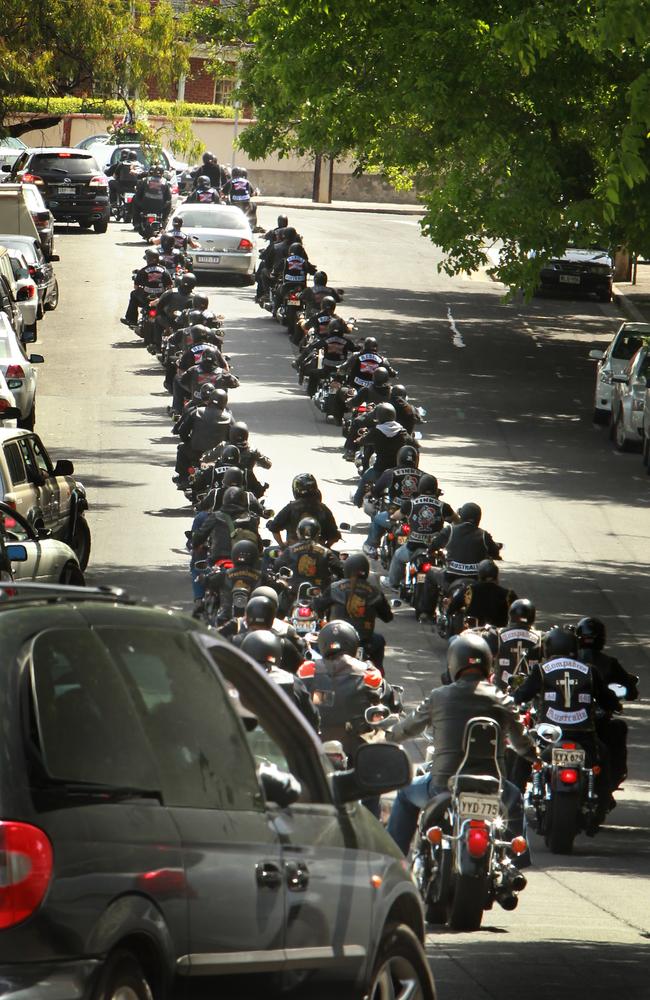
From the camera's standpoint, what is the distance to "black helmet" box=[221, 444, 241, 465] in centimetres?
1925

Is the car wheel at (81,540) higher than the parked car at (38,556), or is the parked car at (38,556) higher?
the parked car at (38,556)

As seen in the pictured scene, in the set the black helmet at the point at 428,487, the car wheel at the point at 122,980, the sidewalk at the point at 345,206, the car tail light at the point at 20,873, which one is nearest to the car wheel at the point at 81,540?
the black helmet at the point at 428,487

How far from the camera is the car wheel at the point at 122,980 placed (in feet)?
14.3

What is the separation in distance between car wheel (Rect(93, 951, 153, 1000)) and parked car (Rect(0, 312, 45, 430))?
806 inches

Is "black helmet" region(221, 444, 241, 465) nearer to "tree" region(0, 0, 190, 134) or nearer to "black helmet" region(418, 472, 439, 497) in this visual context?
"black helmet" region(418, 472, 439, 497)

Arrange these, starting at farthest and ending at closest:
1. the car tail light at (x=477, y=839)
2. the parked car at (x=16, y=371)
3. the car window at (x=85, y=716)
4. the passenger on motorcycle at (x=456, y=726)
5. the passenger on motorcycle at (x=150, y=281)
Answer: the passenger on motorcycle at (x=150, y=281) → the parked car at (x=16, y=371) → the passenger on motorcycle at (x=456, y=726) → the car tail light at (x=477, y=839) → the car window at (x=85, y=716)

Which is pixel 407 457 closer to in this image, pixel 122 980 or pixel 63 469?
pixel 63 469

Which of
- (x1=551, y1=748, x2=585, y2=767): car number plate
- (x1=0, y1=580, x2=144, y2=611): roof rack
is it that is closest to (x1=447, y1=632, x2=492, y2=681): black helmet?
(x1=551, y1=748, x2=585, y2=767): car number plate

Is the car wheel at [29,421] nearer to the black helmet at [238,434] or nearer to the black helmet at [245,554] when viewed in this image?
the black helmet at [238,434]

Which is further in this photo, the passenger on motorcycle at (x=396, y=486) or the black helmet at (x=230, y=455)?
the passenger on motorcycle at (x=396, y=486)

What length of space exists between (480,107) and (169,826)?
18127 mm

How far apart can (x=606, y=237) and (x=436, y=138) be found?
2539 millimetres

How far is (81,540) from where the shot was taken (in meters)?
20.0

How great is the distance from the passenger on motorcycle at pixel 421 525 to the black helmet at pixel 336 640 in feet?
27.6
